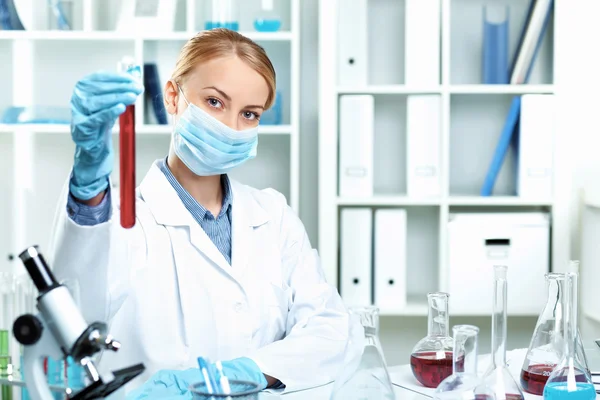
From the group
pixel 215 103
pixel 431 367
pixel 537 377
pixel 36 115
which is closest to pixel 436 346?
pixel 431 367

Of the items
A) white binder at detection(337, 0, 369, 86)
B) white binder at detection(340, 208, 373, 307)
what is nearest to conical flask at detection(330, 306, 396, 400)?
white binder at detection(340, 208, 373, 307)

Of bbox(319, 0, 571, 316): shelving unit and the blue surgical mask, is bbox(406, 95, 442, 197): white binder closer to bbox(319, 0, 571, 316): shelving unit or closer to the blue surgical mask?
bbox(319, 0, 571, 316): shelving unit

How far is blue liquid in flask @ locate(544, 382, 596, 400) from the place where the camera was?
3.70ft

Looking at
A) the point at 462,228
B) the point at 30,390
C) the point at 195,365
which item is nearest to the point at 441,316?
the point at 195,365

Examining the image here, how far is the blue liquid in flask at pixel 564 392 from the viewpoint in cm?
113

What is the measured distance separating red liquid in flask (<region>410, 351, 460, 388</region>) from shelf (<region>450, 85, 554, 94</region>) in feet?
5.05

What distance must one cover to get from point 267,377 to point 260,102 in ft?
1.92

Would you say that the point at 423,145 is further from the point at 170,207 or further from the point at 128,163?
the point at 128,163

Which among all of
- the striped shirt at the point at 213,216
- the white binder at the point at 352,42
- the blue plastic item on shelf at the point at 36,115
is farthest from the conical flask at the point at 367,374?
the blue plastic item on shelf at the point at 36,115

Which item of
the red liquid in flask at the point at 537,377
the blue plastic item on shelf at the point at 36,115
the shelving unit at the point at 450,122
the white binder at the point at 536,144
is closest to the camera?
the red liquid in flask at the point at 537,377

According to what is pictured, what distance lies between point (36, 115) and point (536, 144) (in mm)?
1788

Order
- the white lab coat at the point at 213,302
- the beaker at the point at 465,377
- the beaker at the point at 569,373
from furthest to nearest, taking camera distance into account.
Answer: the white lab coat at the point at 213,302 → the beaker at the point at 569,373 → the beaker at the point at 465,377

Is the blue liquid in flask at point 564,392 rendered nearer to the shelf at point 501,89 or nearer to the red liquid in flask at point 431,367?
the red liquid in flask at point 431,367

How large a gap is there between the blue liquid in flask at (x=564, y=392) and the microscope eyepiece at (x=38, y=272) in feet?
2.47
